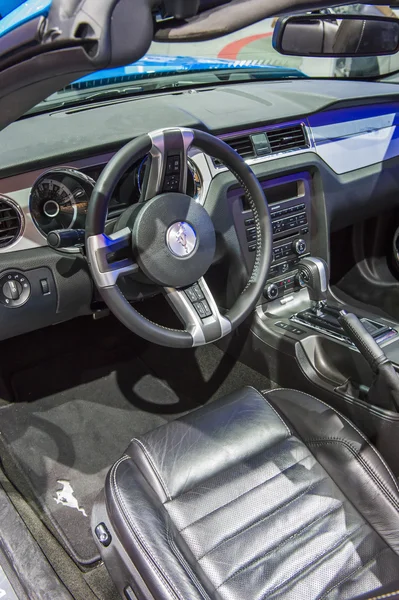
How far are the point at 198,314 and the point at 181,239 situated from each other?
8.0 inches

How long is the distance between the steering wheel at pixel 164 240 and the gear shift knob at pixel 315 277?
654mm

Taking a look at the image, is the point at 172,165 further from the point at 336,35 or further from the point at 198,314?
the point at 336,35

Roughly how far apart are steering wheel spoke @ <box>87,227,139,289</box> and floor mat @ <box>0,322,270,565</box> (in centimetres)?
92

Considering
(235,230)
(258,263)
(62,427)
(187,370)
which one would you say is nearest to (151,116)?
(235,230)

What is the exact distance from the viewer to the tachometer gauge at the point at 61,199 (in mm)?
1609

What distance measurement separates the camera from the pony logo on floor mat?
1984mm

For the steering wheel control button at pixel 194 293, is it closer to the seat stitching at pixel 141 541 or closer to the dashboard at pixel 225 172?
the dashboard at pixel 225 172

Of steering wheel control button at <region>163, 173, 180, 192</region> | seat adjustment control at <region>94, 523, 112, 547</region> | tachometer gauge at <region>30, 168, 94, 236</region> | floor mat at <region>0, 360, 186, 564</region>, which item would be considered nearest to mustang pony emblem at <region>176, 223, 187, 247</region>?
steering wheel control button at <region>163, 173, 180, 192</region>

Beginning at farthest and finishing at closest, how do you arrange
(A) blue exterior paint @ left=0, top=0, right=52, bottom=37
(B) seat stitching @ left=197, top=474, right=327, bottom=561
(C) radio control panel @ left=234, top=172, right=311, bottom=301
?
(C) radio control panel @ left=234, top=172, right=311, bottom=301 → (B) seat stitching @ left=197, top=474, right=327, bottom=561 → (A) blue exterior paint @ left=0, top=0, right=52, bottom=37

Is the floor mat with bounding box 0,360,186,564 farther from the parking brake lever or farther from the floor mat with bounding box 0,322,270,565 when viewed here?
the parking brake lever

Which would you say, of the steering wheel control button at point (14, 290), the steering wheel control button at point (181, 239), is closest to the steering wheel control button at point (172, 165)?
the steering wheel control button at point (181, 239)

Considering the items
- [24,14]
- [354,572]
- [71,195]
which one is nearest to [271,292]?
[71,195]

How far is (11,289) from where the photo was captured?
1.59 meters

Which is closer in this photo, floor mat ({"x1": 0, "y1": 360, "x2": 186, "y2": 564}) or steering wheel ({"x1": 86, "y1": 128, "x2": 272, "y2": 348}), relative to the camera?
steering wheel ({"x1": 86, "y1": 128, "x2": 272, "y2": 348})
